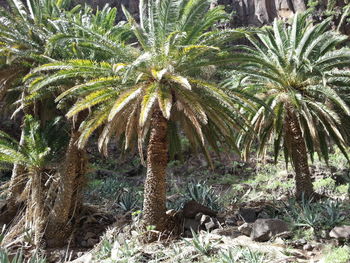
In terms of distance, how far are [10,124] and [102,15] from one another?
1531 centimetres

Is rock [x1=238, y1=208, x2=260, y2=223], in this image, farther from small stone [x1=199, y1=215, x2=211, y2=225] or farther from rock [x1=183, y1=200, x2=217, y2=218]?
small stone [x1=199, y1=215, x2=211, y2=225]

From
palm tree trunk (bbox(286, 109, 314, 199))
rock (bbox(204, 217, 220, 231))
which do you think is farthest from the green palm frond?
rock (bbox(204, 217, 220, 231))

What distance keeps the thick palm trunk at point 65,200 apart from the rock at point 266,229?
5.00m

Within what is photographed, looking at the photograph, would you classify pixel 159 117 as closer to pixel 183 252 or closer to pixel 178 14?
pixel 178 14

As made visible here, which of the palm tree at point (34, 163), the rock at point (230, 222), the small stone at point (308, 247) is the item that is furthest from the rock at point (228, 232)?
the palm tree at point (34, 163)

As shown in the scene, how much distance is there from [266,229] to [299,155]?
3.83 meters

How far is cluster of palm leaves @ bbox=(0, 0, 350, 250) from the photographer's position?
7.94 metres

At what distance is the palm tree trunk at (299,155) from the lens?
430 inches

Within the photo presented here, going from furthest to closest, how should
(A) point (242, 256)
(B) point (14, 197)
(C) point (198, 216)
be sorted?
(B) point (14, 197), (C) point (198, 216), (A) point (242, 256)

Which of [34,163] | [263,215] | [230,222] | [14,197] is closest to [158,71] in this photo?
[230,222]

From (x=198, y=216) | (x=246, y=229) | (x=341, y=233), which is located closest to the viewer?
(x=341, y=233)

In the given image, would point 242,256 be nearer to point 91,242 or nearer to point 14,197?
point 91,242

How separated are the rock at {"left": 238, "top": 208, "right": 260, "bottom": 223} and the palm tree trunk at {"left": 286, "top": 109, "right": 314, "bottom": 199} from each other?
1977 millimetres

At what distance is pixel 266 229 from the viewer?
26.1ft
